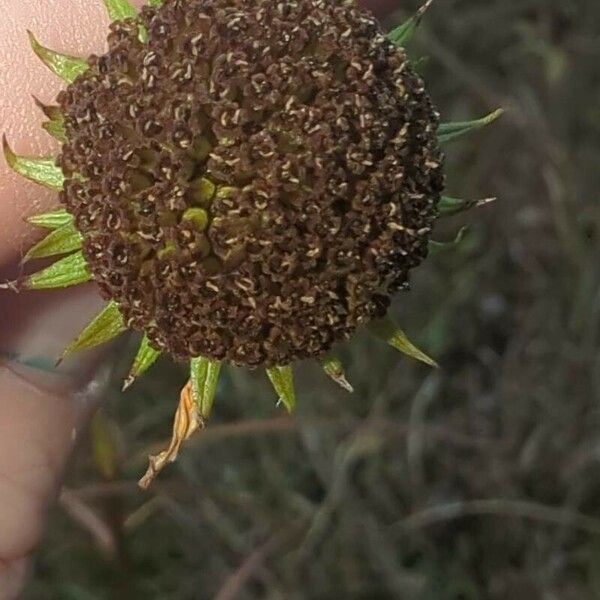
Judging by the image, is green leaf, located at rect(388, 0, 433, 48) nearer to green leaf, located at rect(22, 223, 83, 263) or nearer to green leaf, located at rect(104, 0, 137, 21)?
green leaf, located at rect(104, 0, 137, 21)

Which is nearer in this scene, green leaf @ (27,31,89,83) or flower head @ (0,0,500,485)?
flower head @ (0,0,500,485)

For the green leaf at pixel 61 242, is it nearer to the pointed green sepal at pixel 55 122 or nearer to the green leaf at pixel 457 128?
the pointed green sepal at pixel 55 122

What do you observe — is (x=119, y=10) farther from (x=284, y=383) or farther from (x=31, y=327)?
(x=31, y=327)

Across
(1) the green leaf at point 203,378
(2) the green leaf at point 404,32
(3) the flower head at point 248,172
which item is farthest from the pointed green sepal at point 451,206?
(1) the green leaf at point 203,378

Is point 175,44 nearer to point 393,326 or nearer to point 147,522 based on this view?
point 393,326

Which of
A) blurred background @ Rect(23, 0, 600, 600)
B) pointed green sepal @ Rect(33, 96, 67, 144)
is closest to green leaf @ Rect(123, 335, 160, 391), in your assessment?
pointed green sepal @ Rect(33, 96, 67, 144)

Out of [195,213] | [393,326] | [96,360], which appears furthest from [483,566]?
[195,213]

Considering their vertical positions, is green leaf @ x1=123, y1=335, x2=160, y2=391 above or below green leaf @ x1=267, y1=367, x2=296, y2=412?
above

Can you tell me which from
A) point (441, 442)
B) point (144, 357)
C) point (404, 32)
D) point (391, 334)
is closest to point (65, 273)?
point (144, 357)
